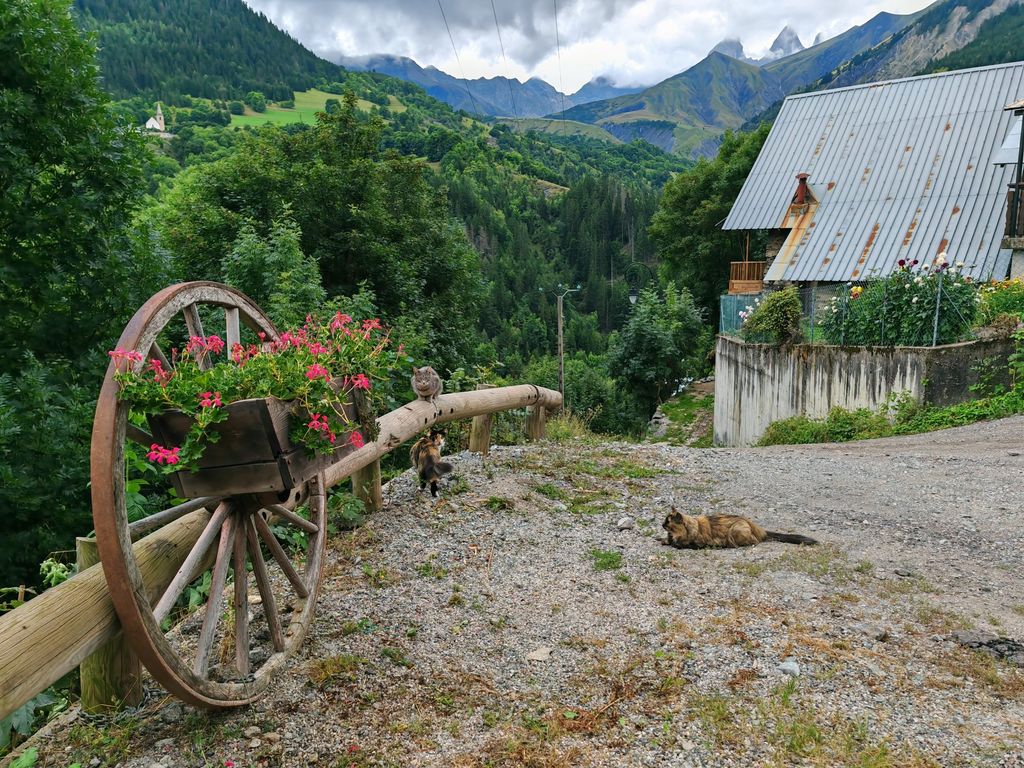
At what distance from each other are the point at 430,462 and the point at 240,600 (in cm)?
286

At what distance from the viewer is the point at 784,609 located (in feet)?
12.3

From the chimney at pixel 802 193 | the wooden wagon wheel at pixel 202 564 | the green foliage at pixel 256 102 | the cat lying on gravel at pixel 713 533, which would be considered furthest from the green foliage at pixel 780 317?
the green foliage at pixel 256 102

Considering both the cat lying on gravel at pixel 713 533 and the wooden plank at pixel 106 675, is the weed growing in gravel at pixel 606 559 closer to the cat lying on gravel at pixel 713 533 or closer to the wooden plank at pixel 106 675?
the cat lying on gravel at pixel 713 533

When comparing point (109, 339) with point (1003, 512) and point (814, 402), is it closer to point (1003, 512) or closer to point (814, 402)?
point (1003, 512)

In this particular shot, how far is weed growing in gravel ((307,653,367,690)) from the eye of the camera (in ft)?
9.72

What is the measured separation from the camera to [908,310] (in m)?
11.3

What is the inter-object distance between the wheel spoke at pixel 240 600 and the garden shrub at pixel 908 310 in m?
11.6

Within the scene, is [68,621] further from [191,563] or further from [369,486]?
[369,486]

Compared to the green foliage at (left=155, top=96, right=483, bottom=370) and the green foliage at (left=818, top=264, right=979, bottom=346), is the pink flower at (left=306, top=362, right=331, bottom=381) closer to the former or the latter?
the green foliage at (left=155, top=96, right=483, bottom=370)

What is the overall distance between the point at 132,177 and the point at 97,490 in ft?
21.5

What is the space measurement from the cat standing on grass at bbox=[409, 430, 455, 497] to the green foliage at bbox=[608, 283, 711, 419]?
22429mm

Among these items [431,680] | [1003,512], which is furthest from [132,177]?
[1003,512]

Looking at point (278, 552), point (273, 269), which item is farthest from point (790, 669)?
point (273, 269)

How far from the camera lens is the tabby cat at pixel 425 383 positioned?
5734 millimetres
